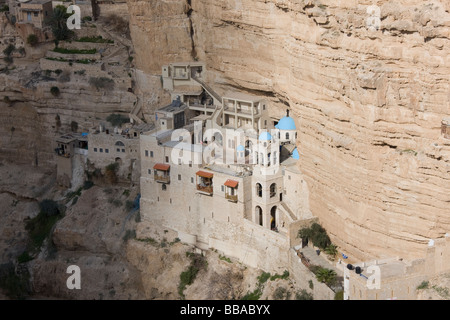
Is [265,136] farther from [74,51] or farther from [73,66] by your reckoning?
[74,51]

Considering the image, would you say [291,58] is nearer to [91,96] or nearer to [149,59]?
[149,59]

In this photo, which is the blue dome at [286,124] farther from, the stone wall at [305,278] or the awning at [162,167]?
the stone wall at [305,278]

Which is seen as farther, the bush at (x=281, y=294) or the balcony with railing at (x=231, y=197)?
the balcony with railing at (x=231, y=197)

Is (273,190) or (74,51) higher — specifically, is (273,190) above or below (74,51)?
below

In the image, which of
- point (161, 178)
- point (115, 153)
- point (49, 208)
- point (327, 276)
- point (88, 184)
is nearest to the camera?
point (327, 276)

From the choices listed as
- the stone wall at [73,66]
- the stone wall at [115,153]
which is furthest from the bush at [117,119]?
the stone wall at [73,66]

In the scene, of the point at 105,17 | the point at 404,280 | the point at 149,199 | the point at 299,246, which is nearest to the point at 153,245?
Result: the point at 149,199

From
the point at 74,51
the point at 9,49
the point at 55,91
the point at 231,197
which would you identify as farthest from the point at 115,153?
the point at 9,49
